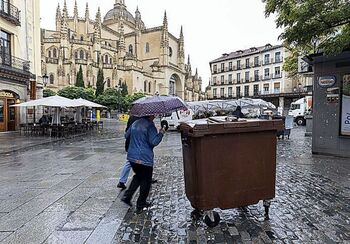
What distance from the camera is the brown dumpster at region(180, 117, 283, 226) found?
3779 mm

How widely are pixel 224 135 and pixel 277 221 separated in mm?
1541

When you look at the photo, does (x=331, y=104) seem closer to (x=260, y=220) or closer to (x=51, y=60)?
(x=260, y=220)

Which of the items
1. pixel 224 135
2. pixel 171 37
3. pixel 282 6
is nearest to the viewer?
pixel 224 135

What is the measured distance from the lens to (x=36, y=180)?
22.1 ft

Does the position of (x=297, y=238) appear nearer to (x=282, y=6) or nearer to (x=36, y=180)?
(x=36, y=180)

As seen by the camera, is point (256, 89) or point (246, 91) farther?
point (246, 91)

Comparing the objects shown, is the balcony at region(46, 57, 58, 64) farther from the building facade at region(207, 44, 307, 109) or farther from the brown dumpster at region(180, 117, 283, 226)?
the brown dumpster at region(180, 117, 283, 226)

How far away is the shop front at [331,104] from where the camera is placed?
9.53 metres

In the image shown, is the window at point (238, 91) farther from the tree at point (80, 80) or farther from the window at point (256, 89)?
the tree at point (80, 80)

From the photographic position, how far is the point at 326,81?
32.4 ft

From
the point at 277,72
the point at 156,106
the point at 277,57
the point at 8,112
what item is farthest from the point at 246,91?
the point at 156,106

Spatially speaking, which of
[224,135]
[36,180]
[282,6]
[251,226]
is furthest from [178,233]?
[282,6]

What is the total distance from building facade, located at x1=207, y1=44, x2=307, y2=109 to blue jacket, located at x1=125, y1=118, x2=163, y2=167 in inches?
2070

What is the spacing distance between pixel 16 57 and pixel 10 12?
325 cm
